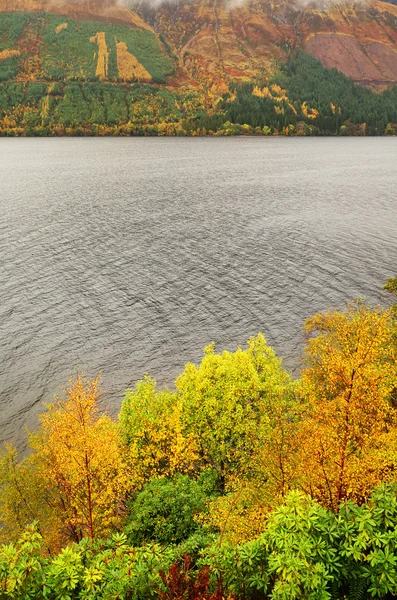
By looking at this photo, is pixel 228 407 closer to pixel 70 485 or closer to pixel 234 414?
pixel 234 414

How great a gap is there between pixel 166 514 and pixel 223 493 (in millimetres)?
7317

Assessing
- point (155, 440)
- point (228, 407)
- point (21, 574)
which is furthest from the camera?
point (228, 407)

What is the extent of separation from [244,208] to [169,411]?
4323 inches

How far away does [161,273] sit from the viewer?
91.5 metres

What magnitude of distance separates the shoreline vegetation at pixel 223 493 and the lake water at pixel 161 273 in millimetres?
16044

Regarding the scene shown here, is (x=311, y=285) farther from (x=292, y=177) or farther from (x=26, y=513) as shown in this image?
(x=292, y=177)

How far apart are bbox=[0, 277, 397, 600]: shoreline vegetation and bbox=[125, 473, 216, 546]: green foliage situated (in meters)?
0.10

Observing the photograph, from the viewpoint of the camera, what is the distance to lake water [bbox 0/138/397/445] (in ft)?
204

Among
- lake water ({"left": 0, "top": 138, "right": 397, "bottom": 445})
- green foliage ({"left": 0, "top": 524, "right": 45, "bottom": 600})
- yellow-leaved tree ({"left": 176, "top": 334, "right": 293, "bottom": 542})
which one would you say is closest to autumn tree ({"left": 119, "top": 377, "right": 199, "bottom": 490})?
yellow-leaved tree ({"left": 176, "top": 334, "right": 293, "bottom": 542})

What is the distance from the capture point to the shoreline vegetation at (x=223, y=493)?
54.0 feet

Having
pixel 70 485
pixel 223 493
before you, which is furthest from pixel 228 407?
pixel 70 485

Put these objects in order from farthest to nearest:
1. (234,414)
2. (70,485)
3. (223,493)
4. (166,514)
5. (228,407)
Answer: (228,407) < (234,414) < (223,493) < (70,485) < (166,514)

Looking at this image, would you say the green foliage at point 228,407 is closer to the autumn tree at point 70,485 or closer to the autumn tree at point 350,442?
the autumn tree at point 70,485

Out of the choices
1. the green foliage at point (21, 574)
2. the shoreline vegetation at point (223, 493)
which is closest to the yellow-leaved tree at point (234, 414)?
the shoreline vegetation at point (223, 493)
